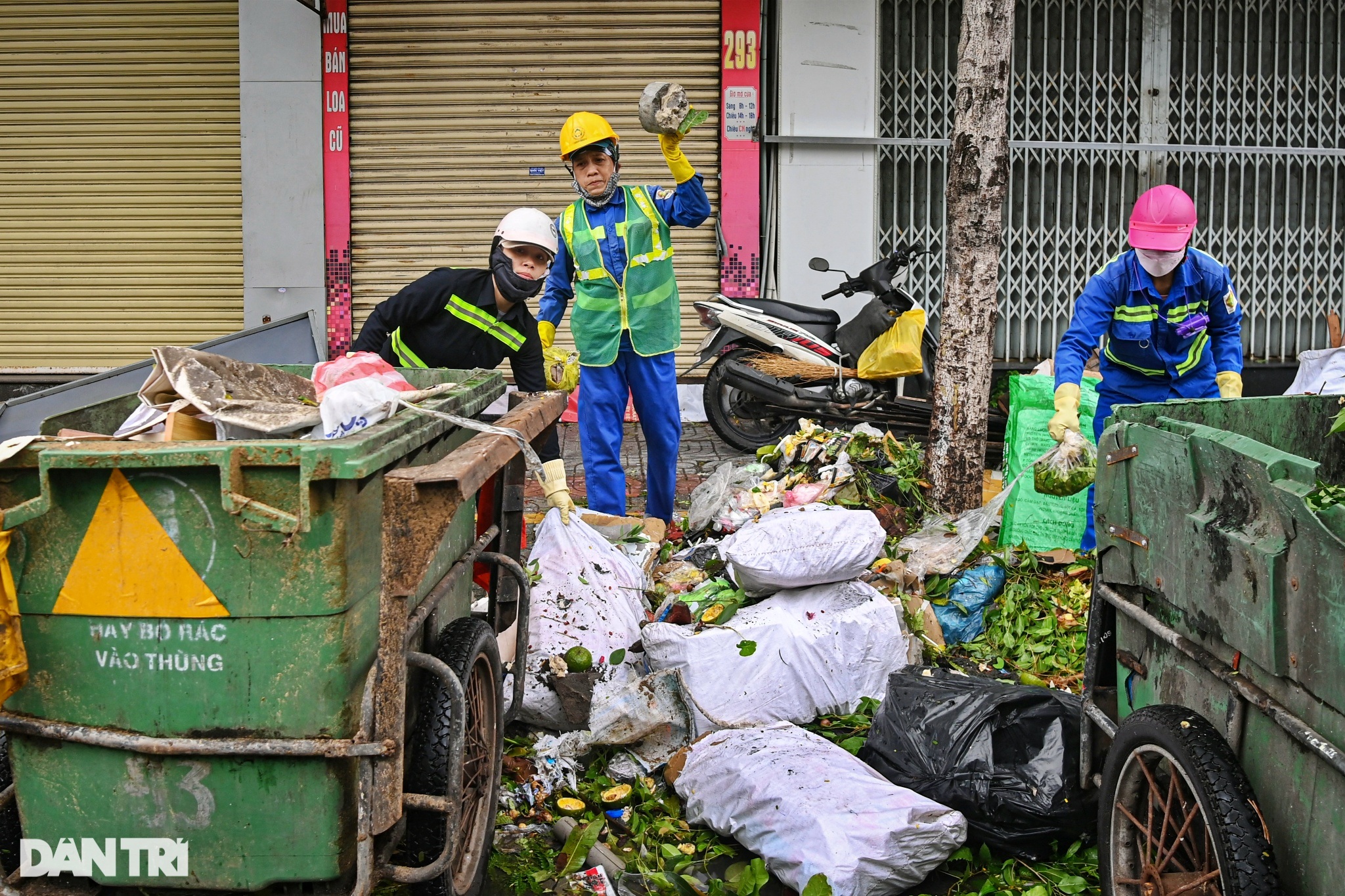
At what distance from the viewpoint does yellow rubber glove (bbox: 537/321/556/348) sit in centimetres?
557

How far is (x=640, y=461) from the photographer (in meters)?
7.64

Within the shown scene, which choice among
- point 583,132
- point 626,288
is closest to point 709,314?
point 626,288

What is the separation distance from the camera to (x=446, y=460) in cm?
242

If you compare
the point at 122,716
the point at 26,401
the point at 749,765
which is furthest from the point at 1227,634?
the point at 26,401

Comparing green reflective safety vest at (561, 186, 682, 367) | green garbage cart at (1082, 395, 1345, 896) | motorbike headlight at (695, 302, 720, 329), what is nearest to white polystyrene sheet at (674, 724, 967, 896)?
green garbage cart at (1082, 395, 1345, 896)

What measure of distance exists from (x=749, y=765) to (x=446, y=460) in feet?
4.28

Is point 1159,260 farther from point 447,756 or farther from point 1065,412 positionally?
point 447,756

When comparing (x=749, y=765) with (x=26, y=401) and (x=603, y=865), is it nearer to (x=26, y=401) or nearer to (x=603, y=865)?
(x=603, y=865)

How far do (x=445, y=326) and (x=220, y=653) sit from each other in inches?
107

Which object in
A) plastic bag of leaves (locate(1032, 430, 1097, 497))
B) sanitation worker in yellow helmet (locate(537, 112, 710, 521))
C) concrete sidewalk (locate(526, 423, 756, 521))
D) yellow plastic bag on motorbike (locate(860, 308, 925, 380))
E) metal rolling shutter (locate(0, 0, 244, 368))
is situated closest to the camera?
plastic bag of leaves (locate(1032, 430, 1097, 497))

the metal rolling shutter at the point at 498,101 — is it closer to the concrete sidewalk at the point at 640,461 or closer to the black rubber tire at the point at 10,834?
the concrete sidewalk at the point at 640,461

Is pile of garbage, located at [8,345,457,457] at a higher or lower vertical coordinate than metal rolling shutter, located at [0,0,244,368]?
lower

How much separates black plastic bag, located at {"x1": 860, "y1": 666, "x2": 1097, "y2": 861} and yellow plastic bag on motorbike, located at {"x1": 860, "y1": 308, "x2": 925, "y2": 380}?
4149mm

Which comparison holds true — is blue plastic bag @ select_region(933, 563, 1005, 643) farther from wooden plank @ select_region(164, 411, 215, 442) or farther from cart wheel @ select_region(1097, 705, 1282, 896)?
wooden plank @ select_region(164, 411, 215, 442)
